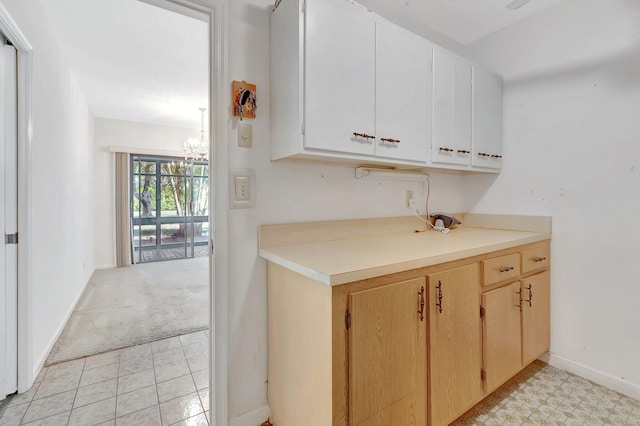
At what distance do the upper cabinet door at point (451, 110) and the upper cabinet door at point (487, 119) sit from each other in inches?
3.3

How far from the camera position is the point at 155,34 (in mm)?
2463

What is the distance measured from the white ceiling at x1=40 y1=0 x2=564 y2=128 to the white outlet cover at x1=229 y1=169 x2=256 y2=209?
850 millimetres

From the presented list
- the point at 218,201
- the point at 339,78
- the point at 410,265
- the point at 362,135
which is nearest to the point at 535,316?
the point at 410,265

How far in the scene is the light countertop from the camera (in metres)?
1.03

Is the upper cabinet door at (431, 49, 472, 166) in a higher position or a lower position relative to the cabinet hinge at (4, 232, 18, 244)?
higher

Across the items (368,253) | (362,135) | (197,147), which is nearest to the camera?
(368,253)

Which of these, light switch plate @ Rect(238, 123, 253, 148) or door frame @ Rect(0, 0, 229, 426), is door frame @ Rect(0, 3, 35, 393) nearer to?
door frame @ Rect(0, 0, 229, 426)

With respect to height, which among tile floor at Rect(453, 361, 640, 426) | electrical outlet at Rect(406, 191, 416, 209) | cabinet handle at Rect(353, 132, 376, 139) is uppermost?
cabinet handle at Rect(353, 132, 376, 139)

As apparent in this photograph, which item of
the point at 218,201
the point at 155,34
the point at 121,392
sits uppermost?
the point at 155,34

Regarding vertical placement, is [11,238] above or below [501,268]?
above

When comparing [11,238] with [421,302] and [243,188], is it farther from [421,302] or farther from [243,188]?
[421,302]

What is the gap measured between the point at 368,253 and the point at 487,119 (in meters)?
1.52

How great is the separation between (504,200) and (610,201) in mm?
595

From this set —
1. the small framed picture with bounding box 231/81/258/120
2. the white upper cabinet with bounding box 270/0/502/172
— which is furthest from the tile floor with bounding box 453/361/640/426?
the small framed picture with bounding box 231/81/258/120
